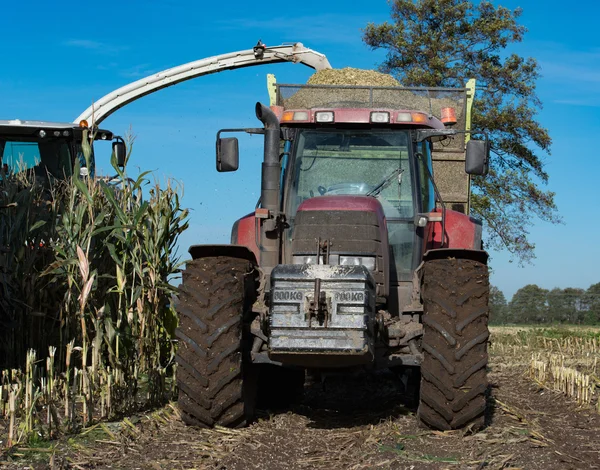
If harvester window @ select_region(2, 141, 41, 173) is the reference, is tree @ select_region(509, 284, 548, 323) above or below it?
below

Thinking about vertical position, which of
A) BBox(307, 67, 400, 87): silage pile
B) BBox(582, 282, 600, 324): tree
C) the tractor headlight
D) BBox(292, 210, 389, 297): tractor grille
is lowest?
BBox(582, 282, 600, 324): tree

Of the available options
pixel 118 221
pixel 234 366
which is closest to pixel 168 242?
pixel 118 221

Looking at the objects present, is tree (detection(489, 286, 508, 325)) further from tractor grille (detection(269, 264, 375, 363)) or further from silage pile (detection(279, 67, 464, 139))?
tractor grille (detection(269, 264, 375, 363))

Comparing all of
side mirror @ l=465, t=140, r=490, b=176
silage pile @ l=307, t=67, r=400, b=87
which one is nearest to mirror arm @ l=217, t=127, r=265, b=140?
side mirror @ l=465, t=140, r=490, b=176

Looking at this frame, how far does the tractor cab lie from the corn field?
11.3 feet

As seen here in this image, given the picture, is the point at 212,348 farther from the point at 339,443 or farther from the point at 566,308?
the point at 566,308

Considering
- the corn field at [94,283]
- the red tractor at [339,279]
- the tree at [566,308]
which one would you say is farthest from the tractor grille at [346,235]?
the tree at [566,308]

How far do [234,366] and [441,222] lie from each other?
7.36 ft

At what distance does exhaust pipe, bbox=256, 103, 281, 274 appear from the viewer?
7.00 m

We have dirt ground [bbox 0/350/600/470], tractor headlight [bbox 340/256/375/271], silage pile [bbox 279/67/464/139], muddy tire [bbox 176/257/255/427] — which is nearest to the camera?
dirt ground [bbox 0/350/600/470]

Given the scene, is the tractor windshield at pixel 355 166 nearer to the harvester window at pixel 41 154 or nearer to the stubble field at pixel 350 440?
the stubble field at pixel 350 440

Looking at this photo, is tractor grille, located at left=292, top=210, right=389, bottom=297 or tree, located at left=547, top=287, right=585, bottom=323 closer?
tractor grille, located at left=292, top=210, right=389, bottom=297

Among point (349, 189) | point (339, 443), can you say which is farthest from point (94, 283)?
point (339, 443)

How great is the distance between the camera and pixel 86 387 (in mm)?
6789
